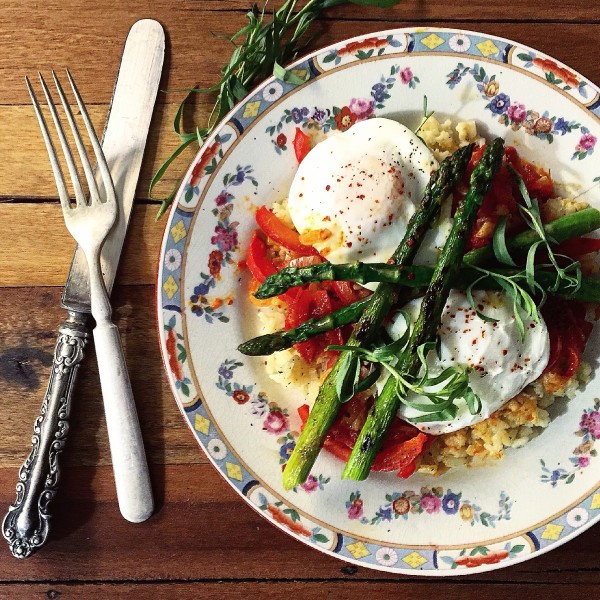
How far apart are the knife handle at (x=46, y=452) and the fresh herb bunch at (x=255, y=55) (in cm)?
83

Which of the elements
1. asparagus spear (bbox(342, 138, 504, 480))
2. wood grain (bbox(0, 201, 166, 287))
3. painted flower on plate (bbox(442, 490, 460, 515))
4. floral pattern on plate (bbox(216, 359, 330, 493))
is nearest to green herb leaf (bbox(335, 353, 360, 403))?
asparagus spear (bbox(342, 138, 504, 480))

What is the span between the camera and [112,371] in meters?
3.36

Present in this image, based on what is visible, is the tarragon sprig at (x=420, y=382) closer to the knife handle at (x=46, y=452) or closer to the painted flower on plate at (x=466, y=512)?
the painted flower on plate at (x=466, y=512)

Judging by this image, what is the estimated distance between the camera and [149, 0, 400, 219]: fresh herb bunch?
10.9ft

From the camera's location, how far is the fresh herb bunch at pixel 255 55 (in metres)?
3.32

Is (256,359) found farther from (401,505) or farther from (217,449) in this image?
(401,505)

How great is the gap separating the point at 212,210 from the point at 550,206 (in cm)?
172

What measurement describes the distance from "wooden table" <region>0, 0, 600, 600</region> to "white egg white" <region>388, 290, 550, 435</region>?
1072 mm

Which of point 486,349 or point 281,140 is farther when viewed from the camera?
point 281,140

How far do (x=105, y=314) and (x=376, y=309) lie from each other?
1407 millimetres

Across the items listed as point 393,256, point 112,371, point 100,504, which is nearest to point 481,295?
point 393,256

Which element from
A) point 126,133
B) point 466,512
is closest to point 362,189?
point 126,133

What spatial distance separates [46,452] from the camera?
3.43 metres

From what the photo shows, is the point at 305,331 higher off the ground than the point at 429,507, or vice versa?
the point at 305,331
